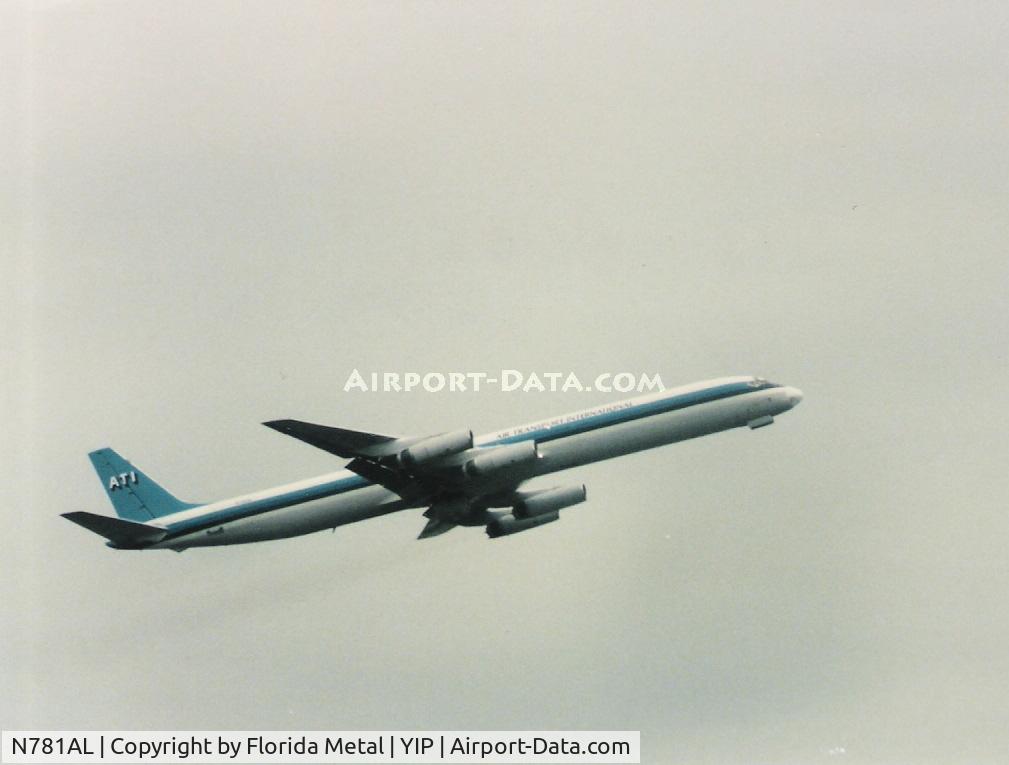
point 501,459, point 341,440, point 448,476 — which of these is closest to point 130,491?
point 341,440

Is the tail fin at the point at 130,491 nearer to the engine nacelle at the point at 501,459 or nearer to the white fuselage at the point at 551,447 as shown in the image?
the white fuselage at the point at 551,447

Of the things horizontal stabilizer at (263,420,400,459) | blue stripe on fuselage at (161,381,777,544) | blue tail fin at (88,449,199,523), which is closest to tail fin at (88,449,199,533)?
blue tail fin at (88,449,199,523)

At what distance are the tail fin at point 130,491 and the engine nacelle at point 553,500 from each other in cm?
1270

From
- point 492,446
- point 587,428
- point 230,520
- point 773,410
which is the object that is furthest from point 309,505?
point 773,410

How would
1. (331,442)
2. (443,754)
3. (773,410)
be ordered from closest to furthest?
(443,754)
(331,442)
(773,410)

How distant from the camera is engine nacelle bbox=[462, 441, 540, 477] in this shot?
4841cm

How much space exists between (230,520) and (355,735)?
11.8 meters

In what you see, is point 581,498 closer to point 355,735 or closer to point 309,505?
point 309,505

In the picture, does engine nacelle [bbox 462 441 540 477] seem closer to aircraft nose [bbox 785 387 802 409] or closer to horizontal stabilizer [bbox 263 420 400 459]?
horizontal stabilizer [bbox 263 420 400 459]

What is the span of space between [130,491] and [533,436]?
16.5 meters

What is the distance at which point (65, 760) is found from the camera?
42625mm

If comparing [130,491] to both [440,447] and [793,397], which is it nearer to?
[440,447]

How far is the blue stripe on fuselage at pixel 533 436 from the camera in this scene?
163ft

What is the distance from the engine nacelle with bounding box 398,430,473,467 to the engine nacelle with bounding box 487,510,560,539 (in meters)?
5.80
